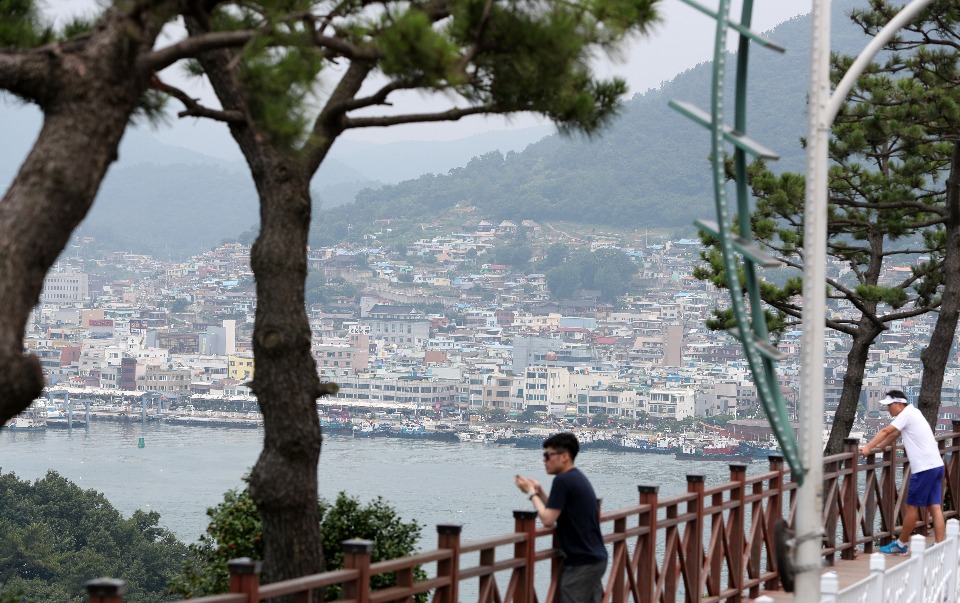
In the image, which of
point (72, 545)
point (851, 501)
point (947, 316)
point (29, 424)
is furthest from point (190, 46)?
point (29, 424)

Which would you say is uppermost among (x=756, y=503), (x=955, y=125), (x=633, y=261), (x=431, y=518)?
(x=633, y=261)

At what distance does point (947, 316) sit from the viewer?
36.4 feet

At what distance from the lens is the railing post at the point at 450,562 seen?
4.41m

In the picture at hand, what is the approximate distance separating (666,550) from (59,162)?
358cm

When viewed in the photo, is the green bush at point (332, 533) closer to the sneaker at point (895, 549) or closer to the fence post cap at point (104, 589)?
the sneaker at point (895, 549)

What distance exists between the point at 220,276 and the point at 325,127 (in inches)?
5109

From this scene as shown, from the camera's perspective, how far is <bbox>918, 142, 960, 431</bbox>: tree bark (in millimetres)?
11156

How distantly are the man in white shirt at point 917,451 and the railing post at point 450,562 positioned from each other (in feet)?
11.6

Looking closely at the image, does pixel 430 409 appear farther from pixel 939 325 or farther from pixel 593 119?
pixel 593 119

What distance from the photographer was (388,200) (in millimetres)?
134875

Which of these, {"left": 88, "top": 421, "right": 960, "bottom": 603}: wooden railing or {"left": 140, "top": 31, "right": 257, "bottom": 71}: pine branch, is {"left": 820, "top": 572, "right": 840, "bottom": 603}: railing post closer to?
{"left": 88, "top": 421, "right": 960, "bottom": 603}: wooden railing

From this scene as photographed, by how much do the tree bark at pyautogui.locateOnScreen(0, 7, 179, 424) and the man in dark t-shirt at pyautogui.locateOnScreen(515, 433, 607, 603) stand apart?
211 centimetres

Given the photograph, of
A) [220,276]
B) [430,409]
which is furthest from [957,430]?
[220,276]

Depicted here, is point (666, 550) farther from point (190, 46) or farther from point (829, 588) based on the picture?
point (190, 46)
